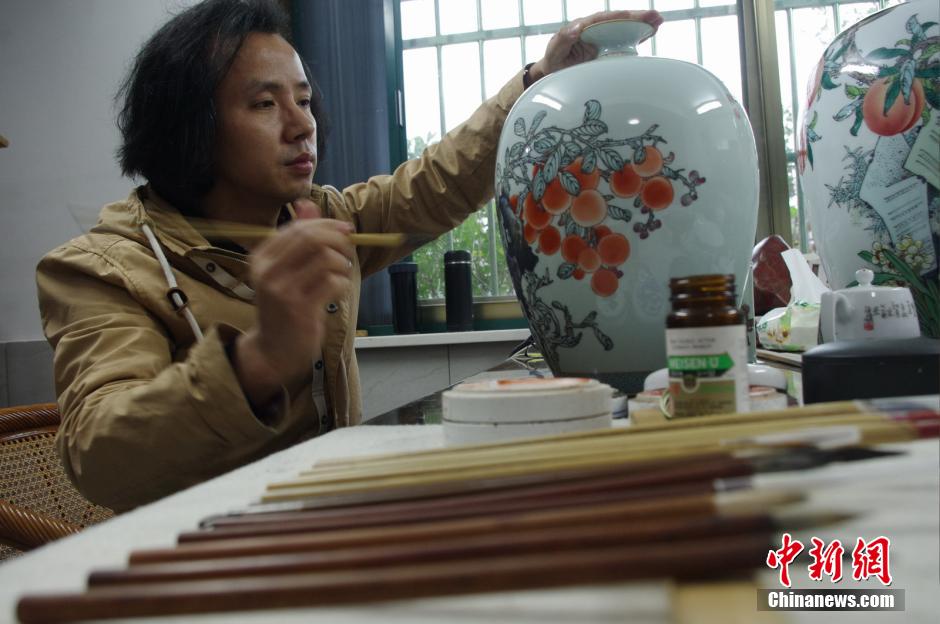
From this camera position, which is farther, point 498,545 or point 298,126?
point 298,126

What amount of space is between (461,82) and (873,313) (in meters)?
2.12

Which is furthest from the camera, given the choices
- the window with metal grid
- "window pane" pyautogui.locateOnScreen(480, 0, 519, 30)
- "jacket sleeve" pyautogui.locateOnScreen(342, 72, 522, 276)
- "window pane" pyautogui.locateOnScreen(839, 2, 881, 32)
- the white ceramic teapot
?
"window pane" pyautogui.locateOnScreen(480, 0, 519, 30)

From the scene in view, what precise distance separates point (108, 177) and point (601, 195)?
1.95m

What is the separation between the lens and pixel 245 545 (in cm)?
26

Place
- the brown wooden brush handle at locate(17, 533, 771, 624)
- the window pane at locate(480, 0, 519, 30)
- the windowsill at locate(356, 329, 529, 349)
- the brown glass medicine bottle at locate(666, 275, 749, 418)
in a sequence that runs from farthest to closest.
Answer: the window pane at locate(480, 0, 519, 30) → the windowsill at locate(356, 329, 529, 349) → the brown glass medicine bottle at locate(666, 275, 749, 418) → the brown wooden brush handle at locate(17, 533, 771, 624)

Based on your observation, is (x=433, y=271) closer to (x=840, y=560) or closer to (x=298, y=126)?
(x=298, y=126)

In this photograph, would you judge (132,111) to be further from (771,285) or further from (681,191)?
(771,285)

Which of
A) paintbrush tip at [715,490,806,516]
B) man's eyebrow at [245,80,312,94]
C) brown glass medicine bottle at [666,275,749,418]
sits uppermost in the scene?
man's eyebrow at [245,80,312,94]

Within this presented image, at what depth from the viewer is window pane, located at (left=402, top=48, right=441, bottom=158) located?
103 inches

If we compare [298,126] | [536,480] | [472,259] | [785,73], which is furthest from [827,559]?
[785,73]

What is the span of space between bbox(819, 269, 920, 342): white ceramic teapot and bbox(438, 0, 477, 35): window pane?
85.1 inches

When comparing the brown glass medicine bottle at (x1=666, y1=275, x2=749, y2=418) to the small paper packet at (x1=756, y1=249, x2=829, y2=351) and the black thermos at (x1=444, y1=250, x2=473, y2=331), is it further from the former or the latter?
the black thermos at (x1=444, y1=250, x2=473, y2=331)

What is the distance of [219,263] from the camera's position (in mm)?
1095

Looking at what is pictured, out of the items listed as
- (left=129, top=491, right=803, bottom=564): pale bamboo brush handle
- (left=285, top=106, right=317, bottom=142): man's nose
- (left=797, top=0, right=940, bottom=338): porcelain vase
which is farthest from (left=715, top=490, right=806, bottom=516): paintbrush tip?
(left=285, top=106, right=317, bottom=142): man's nose
